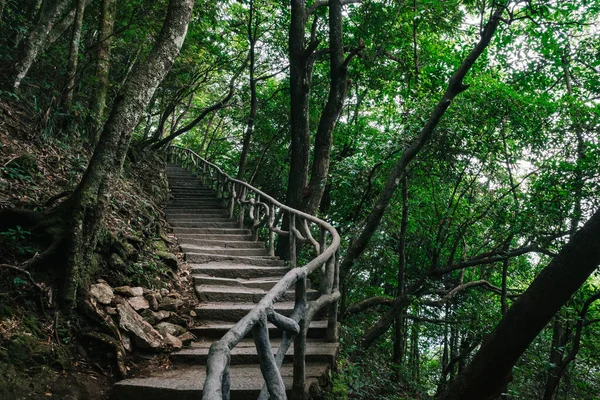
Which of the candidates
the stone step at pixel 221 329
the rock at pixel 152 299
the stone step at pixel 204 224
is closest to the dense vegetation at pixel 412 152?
the stone step at pixel 221 329

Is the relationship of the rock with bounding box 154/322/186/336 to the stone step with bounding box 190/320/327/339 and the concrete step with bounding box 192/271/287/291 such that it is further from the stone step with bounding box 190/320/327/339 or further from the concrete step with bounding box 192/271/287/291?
the concrete step with bounding box 192/271/287/291

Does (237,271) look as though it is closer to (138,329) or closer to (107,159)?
(138,329)

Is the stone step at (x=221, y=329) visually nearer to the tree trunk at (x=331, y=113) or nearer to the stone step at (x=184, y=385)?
the stone step at (x=184, y=385)

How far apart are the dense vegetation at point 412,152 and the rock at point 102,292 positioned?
211 mm

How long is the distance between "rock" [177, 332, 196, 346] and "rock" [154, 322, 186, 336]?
0.06 metres

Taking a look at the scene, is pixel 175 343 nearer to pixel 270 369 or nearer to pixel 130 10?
pixel 270 369

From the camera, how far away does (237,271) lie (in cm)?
670

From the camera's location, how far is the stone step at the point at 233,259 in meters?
7.23

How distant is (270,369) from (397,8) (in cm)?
828

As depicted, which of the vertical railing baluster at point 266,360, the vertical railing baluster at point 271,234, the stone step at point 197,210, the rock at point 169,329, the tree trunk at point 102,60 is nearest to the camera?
the vertical railing baluster at point 266,360

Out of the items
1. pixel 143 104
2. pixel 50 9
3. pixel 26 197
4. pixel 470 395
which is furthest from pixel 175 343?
pixel 50 9

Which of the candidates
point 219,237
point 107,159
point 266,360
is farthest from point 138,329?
point 219,237

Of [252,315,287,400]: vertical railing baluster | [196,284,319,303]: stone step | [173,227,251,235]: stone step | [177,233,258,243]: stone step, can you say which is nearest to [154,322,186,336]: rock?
[196,284,319,303]: stone step

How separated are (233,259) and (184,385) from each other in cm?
362
